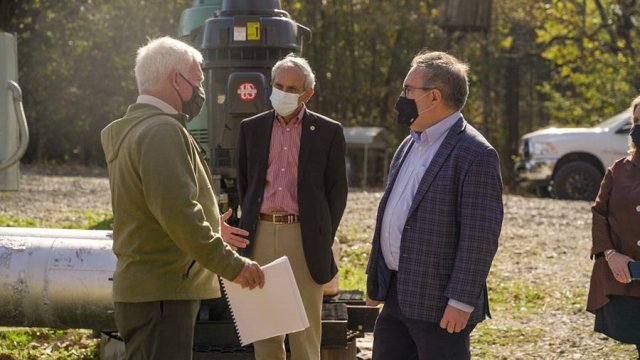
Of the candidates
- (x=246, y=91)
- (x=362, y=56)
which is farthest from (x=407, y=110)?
(x=362, y=56)

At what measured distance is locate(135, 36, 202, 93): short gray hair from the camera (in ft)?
13.6

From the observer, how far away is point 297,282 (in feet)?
18.6

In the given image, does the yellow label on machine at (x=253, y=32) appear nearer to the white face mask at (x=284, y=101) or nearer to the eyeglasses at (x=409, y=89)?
the white face mask at (x=284, y=101)

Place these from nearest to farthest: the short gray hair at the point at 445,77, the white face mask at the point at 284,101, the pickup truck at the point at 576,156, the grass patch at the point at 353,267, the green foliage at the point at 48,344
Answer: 1. the short gray hair at the point at 445,77
2. the white face mask at the point at 284,101
3. the green foliage at the point at 48,344
4. the grass patch at the point at 353,267
5. the pickup truck at the point at 576,156

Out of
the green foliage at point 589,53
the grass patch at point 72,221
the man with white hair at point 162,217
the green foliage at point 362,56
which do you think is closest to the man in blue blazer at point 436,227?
the man with white hair at point 162,217

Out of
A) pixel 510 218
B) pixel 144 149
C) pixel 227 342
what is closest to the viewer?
pixel 144 149

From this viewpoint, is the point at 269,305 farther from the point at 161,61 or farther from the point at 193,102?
the point at 161,61

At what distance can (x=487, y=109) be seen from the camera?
27.9 metres

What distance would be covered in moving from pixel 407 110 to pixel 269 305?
976mm

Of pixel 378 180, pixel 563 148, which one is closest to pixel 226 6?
pixel 563 148

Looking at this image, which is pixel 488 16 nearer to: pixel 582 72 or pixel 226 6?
pixel 582 72

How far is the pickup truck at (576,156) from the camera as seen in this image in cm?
1891

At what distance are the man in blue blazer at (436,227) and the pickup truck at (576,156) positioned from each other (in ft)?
48.9

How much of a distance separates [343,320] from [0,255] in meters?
2.02
